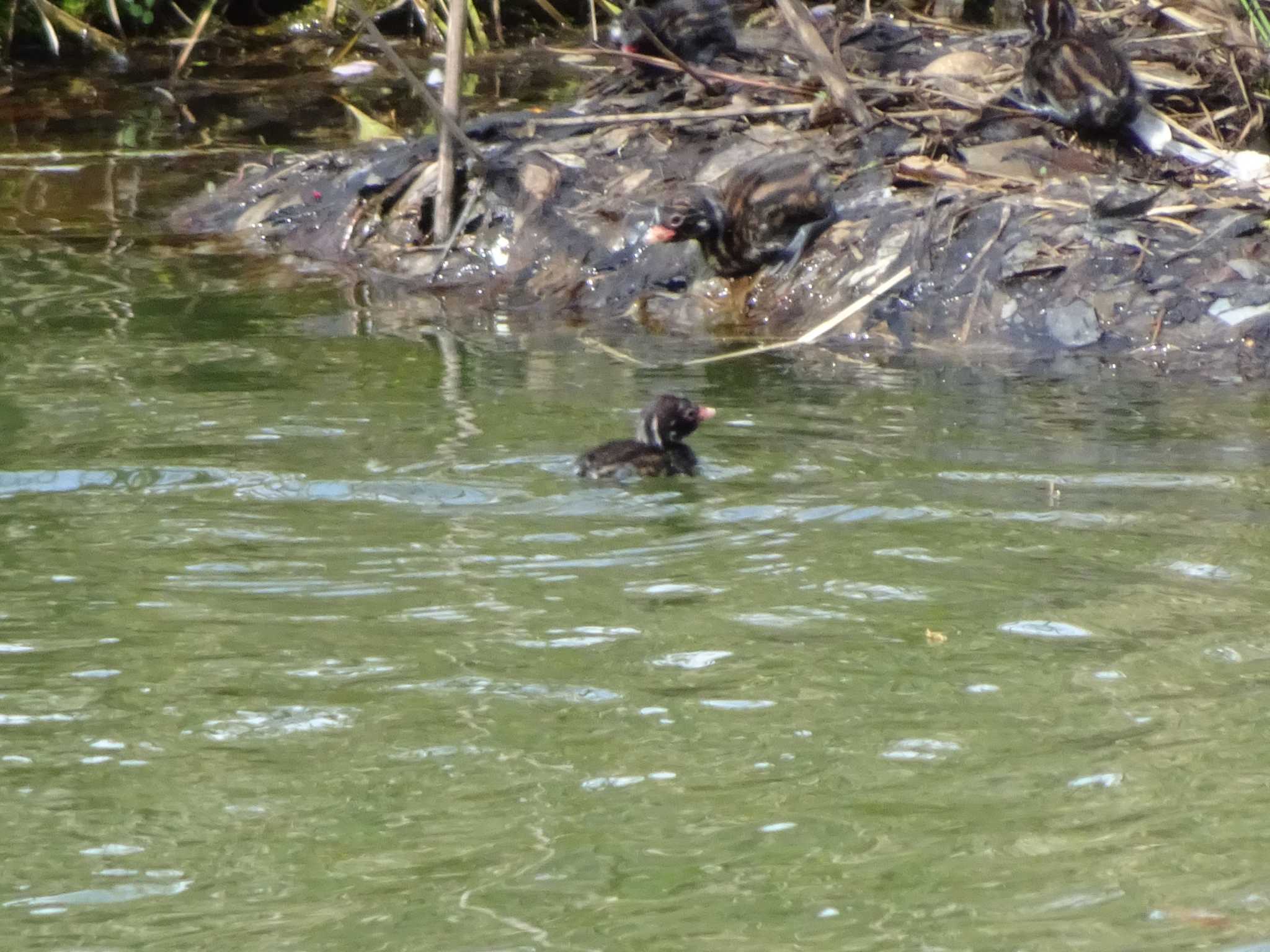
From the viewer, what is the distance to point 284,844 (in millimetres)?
3406

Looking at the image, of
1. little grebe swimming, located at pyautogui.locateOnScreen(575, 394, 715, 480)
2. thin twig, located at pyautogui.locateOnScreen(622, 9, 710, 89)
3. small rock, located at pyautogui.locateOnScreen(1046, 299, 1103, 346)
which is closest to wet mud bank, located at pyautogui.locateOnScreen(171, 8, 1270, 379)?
small rock, located at pyautogui.locateOnScreen(1046, 299, 1103, 346)

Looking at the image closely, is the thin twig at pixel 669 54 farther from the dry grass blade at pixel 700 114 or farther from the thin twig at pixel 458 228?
the thin twig at pixel 458 228

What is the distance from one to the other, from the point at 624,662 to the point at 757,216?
4638 millimetres

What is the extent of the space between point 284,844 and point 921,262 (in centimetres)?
559

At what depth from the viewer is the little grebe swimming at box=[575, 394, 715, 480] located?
5.94 meters

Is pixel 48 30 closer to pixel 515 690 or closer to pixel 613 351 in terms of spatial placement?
pixel 613 351

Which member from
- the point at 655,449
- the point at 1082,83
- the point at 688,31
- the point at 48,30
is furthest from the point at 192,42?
the point at 655,449

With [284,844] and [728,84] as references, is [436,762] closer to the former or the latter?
[284,844]

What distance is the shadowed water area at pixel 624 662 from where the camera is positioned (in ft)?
10.5

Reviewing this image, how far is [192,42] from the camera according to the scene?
14133 millimetres

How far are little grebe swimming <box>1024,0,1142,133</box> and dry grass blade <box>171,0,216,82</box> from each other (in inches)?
289

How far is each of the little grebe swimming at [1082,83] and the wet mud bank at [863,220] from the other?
17 cm

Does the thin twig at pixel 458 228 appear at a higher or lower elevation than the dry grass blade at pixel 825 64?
lower

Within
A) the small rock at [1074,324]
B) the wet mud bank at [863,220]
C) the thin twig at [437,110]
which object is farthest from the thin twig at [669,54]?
the small rock at [1074,324]
